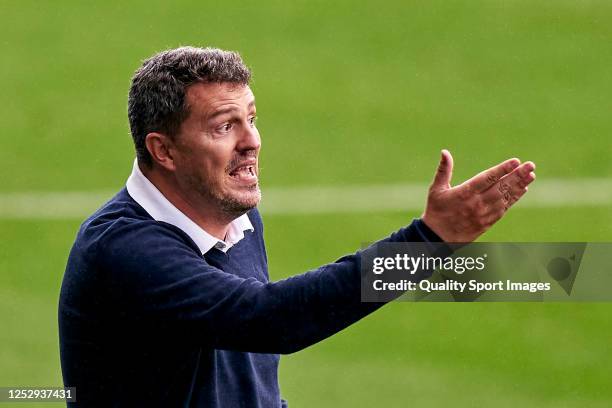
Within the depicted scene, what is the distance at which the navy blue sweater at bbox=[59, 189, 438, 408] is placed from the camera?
428 centimetres

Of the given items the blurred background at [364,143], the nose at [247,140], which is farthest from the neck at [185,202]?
the blurred background at [364,143]

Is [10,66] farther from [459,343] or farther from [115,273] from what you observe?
[115,273]

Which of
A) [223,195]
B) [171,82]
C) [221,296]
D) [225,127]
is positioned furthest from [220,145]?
[221,296]

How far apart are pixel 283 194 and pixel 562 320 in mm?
2897

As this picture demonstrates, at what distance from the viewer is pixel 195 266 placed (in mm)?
4512

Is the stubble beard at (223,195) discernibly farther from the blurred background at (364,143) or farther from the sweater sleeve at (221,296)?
the blurred background at (364,143)

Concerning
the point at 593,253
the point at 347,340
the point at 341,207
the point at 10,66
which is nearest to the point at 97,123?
the point at 10,66

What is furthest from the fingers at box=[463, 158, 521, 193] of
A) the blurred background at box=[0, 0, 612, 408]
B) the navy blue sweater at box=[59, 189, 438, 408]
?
the blurred background at box=[0, 0, 612, 408]

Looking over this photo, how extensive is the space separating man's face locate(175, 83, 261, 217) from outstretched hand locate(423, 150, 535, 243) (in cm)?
96

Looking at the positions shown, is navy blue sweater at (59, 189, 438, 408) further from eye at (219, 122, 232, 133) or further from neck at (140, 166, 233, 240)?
eye at (219, 122, 232, 133)

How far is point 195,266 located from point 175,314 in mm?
171

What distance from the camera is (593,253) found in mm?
10383

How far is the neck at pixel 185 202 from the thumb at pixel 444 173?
109cm

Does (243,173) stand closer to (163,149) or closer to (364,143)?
(163,149)
